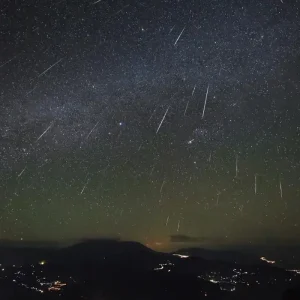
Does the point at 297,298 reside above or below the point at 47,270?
above

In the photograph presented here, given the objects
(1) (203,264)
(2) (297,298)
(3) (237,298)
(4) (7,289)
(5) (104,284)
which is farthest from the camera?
(1) (203,264)

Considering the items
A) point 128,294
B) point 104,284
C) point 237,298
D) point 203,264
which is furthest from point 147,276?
point 203,264

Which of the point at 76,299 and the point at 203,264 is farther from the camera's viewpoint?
the point at 203,264

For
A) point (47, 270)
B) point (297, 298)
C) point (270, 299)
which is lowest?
point (47, 270)

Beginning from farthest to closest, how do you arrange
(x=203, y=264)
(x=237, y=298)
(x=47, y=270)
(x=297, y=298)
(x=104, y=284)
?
(x=203, y=264) → (x=47, y=270) → (x=104, y=284) → (x=237, y=298) → (x=297, y=298)

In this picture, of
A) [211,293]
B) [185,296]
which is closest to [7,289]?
[185,296]

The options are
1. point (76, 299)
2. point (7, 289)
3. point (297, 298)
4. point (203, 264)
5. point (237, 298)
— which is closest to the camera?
point (297, 298)

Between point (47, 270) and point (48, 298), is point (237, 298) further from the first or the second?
point (47, 270)

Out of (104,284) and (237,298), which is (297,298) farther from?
(104,284)

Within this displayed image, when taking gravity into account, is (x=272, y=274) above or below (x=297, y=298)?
below
